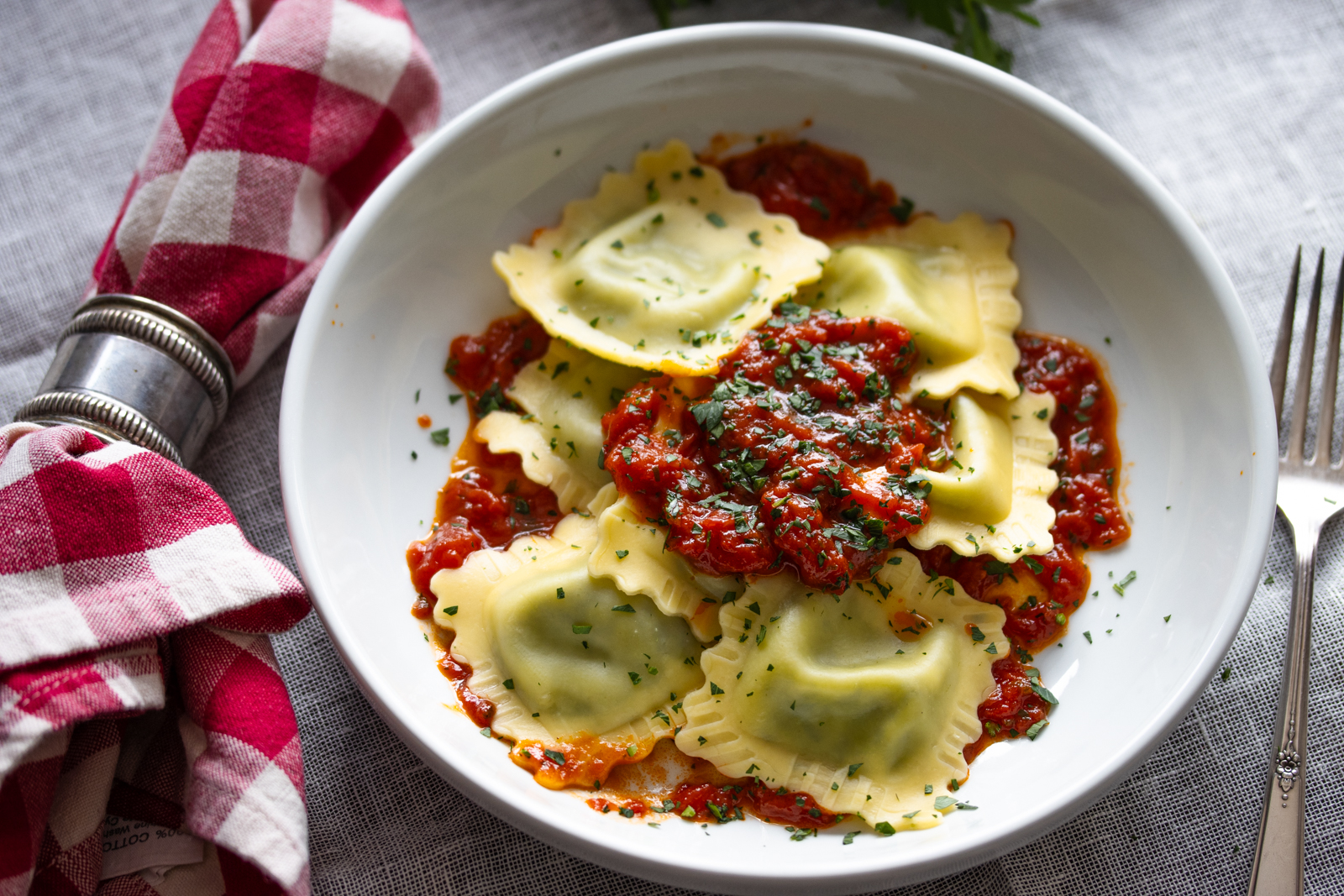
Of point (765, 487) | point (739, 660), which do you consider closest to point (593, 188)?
point (765, 487)

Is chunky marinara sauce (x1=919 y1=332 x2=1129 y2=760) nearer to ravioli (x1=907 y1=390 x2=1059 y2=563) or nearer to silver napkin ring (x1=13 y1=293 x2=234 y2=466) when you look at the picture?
ravioli (x1=907 y1=390 x2=1059 y2=563)

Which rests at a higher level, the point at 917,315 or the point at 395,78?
the point at 395,78

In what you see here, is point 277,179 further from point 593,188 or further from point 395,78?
point 593,188

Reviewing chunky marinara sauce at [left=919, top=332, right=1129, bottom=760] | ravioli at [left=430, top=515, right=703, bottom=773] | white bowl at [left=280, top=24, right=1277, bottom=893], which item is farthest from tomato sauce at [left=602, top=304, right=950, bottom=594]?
white bowl at [left=280, top=24, right=1277, bottom=893]

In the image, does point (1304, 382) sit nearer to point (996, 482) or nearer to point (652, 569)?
point (996, 482)

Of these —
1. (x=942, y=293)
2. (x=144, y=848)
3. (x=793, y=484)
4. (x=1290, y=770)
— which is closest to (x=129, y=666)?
(x=144, y=848)

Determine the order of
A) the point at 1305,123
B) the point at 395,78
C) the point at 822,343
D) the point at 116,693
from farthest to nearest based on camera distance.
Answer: the point at 1305,123 → the point at 395,78 → the point at 822,343 → the point at 116,693

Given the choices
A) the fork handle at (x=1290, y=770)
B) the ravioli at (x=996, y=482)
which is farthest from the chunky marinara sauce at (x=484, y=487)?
the fork handle at (x=1290, y=770)
